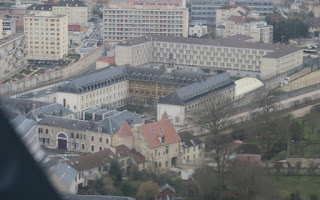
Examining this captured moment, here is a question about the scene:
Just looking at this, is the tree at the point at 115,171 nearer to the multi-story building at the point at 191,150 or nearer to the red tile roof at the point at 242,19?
the multi-story building at the point at 191,150

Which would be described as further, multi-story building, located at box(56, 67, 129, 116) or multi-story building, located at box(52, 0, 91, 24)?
multi-story building, located at box(52, 0, 91, 24)

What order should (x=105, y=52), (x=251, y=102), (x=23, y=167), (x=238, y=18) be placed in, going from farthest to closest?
(x=238, y=18) < (x=105, y=52) < (x=251, y=102) < (x=23, y=167)

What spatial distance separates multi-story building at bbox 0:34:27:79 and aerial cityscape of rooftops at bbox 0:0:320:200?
0.04m

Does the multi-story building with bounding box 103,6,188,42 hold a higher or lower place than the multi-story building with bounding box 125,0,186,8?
lower

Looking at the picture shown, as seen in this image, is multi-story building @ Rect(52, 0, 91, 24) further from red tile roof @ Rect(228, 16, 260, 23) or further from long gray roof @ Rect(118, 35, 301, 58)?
long gray roof @ Rect(118, 35, 301, 58)

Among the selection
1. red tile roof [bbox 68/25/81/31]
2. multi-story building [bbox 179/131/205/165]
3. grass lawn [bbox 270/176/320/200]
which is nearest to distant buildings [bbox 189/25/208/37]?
red tile roof [bbox 68/25/81/31]

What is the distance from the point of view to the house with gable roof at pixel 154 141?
290 inches

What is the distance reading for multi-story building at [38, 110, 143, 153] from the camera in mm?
7867

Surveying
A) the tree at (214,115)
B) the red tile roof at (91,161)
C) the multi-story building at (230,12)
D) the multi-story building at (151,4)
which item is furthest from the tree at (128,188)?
the multi-story building at (230,12)

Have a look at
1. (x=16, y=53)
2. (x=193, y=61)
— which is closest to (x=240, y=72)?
(x=193, y=61)

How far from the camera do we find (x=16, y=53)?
1401 cm

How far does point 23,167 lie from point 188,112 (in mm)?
9075

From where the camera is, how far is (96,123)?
800cm

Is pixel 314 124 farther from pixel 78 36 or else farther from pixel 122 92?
pixel 78 36
